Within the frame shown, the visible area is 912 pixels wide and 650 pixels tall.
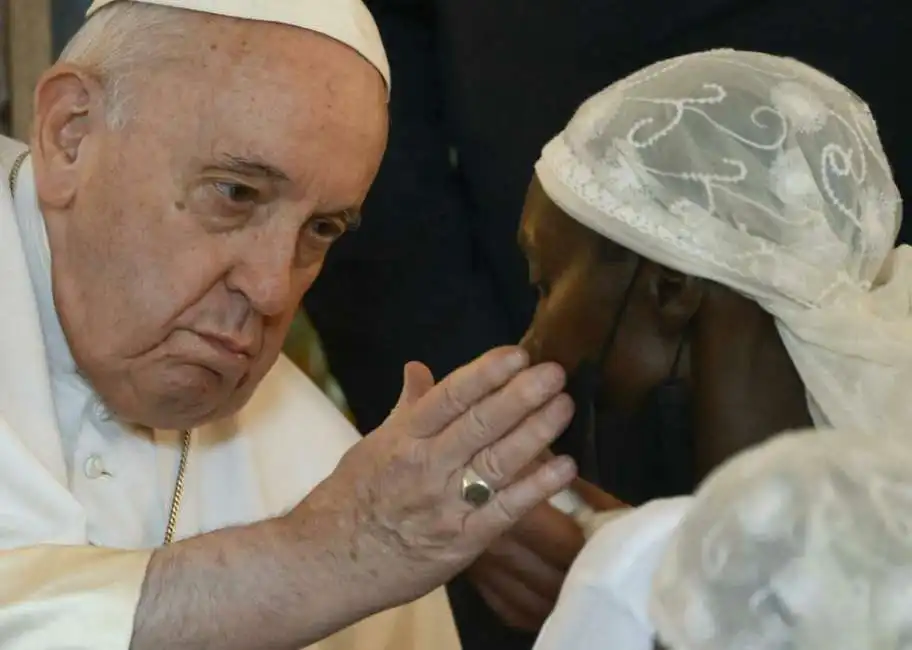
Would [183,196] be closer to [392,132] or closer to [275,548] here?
[275,548]

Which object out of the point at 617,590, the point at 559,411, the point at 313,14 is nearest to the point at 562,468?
the point at 559,411

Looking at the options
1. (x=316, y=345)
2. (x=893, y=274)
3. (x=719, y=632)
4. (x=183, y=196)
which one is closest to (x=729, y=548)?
(x=719, y=632)

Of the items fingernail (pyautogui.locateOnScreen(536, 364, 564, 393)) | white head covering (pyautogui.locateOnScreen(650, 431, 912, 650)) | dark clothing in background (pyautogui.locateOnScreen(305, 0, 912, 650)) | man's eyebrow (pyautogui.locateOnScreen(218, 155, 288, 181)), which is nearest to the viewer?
white head covering (pyautogui.locateOnScreen(650, 431, 912, 650))

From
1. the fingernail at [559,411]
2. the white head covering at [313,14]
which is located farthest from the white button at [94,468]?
the fingernail at [559,411]

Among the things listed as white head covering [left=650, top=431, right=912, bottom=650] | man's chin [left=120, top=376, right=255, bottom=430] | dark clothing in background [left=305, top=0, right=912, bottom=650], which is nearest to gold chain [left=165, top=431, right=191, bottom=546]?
man's chin [left=120, top=376, right=255, bottom=430]

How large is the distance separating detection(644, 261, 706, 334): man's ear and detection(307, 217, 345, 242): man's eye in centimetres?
37

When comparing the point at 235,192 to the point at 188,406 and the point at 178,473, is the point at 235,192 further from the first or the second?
the point at 178,473

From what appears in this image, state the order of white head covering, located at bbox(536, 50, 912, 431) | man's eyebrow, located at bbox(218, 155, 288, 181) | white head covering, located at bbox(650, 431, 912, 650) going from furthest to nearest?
man's eyebrow, located at bbox(218, 155, 288, 181) < white head covering, located at bbox(536, 50, 912, 431) < white head covering, located at bbox(650, 431, 912, 650)

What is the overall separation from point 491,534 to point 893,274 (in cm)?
50

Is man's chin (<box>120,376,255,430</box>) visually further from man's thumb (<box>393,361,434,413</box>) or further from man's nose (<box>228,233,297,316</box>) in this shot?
man's thumb (<box>393,361,434,413</box>)

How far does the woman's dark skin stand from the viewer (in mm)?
1229

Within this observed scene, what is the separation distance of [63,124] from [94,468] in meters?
0.38

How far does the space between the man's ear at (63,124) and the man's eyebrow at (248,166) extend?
161mm

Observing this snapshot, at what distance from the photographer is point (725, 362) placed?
1.24 meters
